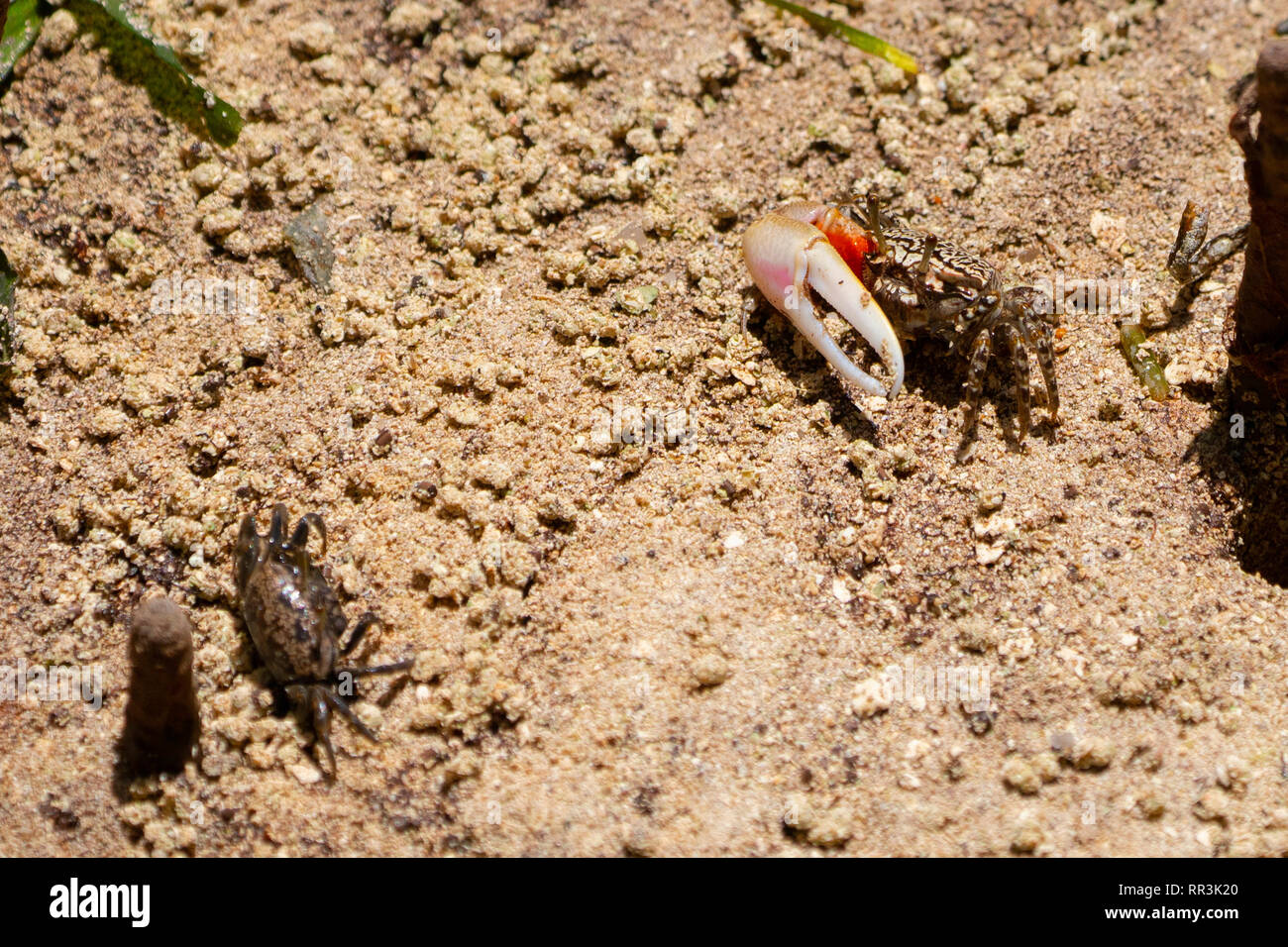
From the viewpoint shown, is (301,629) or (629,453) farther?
(629,453)

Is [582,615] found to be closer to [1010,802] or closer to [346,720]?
[346,720]

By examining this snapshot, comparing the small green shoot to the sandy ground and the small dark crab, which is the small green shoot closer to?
the sandy ground

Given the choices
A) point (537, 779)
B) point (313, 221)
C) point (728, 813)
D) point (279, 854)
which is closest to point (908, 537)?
point (728, 813)

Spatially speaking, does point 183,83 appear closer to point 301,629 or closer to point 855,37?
point 301,629

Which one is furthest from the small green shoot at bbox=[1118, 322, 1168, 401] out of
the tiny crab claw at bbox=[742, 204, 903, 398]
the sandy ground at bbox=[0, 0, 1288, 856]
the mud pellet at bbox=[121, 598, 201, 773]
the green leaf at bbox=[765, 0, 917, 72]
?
the mud pellet at bbox=[121, 598, 201, 773]

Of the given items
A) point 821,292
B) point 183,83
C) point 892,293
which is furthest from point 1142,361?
point 183,83

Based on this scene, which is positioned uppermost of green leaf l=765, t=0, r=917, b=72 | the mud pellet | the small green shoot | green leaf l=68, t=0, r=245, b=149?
green leaf l=765, t=0, r=917, b=72
